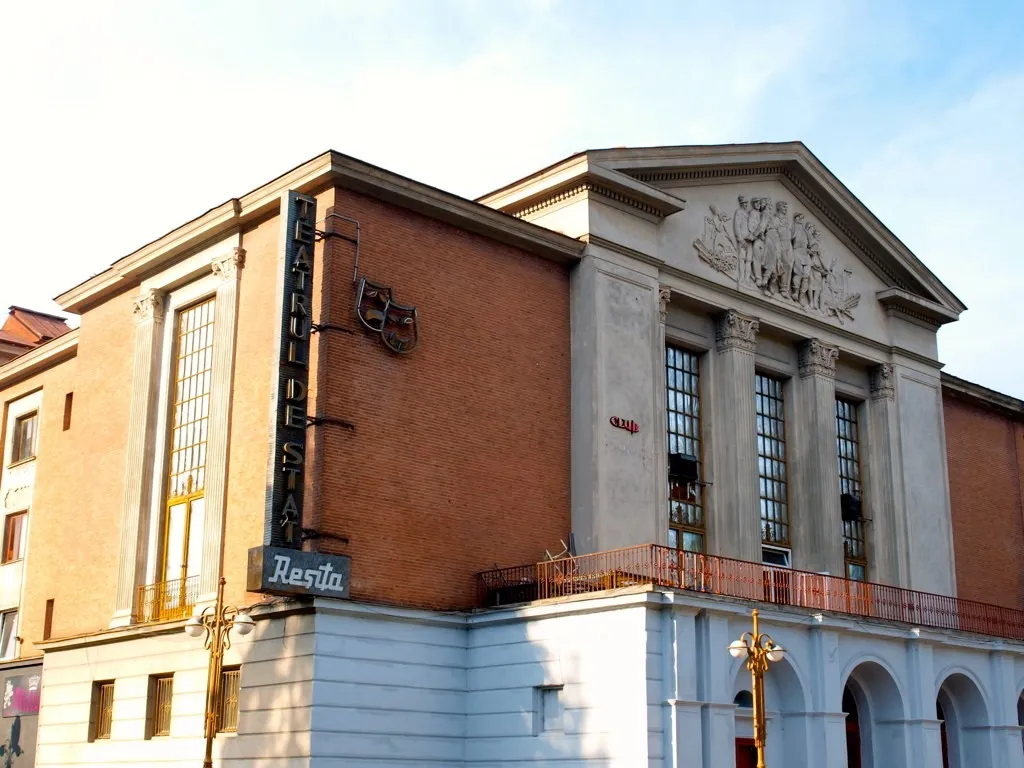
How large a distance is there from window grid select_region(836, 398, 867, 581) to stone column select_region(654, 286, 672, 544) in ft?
24.5

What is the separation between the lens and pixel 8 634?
3616 centimetres

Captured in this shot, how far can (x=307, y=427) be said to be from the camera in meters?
25.5

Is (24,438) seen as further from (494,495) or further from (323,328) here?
(494,495)

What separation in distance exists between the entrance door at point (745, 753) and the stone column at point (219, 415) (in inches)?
425

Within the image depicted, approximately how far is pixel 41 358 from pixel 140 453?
31.7 feet

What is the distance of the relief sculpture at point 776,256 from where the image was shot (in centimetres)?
3384

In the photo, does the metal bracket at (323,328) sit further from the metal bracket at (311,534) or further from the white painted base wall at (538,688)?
the white painted base wall at (538,688)

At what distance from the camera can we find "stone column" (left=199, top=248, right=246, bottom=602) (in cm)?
2747

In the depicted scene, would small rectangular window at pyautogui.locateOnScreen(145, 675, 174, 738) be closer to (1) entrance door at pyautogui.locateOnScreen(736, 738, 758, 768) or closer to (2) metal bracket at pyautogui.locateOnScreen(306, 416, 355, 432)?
(2) metal bracket at pyautogui.locateOnScreen(306, 416, 355, 432)

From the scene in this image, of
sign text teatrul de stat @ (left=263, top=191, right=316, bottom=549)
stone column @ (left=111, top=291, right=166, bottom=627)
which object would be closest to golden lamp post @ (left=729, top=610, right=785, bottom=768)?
sign text teatrul de stat @ (left=263, top=191, right=316, bottom=549)

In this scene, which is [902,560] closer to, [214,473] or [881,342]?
[881,342]

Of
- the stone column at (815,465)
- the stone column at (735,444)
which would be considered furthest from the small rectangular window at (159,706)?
the stone column at (815,465)

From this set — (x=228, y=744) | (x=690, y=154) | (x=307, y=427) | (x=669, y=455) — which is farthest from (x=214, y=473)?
(x=690, y=154)

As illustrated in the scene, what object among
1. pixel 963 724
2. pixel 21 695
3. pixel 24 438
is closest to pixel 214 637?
pixel 21 695
